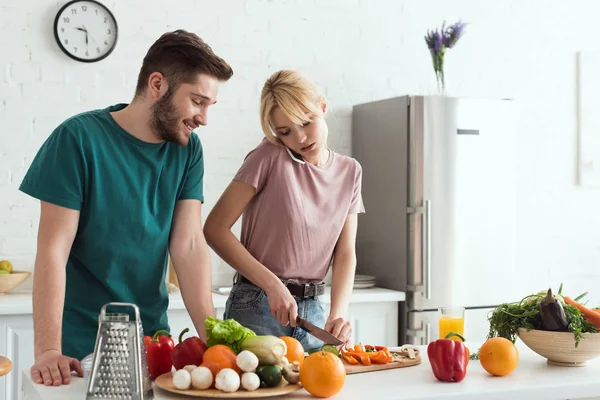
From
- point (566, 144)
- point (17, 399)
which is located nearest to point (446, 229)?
point (566, 144)

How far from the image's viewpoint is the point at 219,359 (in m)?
1.65

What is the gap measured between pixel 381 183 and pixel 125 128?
228cm

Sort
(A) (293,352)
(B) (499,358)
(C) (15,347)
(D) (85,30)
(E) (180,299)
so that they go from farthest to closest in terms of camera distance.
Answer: (D) (85,30) < (E) (180,299) < (C) (15,347) < (B) (499,358) < (A) (293,352)

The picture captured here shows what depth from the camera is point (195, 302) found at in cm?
220

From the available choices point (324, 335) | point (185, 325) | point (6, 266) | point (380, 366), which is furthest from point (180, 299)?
point (380, 366)

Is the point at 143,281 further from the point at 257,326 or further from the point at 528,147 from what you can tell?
the point at 528,147

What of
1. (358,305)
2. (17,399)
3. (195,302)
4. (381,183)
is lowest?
(17,399)

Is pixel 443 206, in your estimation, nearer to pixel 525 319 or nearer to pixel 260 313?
pixel 260 313

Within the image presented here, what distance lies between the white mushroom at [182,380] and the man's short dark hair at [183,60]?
786 mm

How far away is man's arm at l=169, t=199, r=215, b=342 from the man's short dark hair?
350 millimetres

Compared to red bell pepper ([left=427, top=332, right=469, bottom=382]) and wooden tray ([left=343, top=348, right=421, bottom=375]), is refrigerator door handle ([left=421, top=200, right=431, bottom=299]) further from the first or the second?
red bell pepper ([left=427, top=332, right=469, bottom=382])

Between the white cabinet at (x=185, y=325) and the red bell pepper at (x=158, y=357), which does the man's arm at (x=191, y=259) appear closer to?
the red bell pepper at (x=158, y=357)

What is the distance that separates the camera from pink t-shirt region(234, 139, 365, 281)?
2.40 meters

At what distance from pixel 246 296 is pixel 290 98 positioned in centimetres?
60
